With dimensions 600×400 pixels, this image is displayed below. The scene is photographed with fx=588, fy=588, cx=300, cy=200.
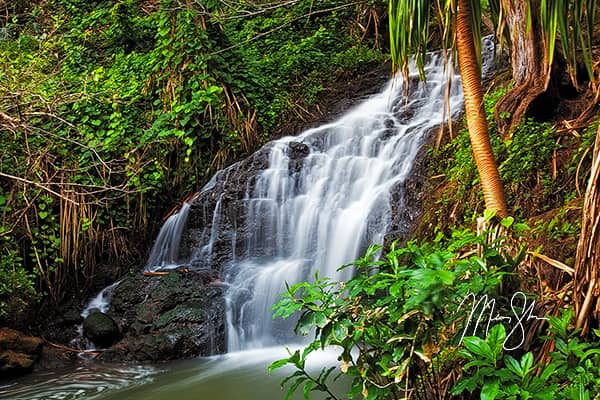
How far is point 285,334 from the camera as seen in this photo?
5.87 m

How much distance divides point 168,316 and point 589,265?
4.58 meters

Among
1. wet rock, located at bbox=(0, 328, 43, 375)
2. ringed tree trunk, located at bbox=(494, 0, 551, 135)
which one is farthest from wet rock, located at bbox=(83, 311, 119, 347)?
ringed tree trunk, located at bbox=(494, 0, 551, 135)

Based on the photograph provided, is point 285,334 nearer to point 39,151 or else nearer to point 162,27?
point 39,151

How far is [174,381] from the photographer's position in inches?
199

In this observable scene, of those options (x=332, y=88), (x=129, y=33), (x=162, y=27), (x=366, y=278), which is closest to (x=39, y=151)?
(x=162, y=27)

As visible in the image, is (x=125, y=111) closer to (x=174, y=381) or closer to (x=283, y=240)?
(x=283, y=240)

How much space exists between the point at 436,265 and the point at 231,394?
110 inches

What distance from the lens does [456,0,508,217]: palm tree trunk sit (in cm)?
281
